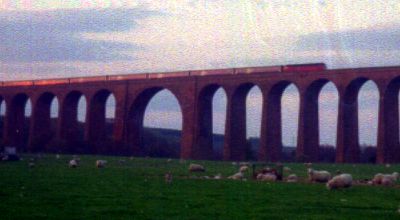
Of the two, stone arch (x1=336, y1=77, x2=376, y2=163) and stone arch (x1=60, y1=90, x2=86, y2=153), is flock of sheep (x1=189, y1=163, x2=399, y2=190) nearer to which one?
stone arch (x1=336, y1=77, x2=376, y2=163)

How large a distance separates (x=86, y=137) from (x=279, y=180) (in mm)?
44919

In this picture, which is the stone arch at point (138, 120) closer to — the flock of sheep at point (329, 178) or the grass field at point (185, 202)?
the flock of sheep at point (329, 178)

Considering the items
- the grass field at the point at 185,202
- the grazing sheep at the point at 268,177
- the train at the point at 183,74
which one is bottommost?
the grass field at the point at 185,202

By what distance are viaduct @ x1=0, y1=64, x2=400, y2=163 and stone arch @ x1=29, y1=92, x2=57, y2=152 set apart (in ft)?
0.31

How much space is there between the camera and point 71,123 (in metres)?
65.6

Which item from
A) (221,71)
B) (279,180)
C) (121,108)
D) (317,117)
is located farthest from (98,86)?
(279,180)

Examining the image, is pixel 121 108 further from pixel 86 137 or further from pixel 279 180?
pixel 279 180

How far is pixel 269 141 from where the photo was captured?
5050 centimetres

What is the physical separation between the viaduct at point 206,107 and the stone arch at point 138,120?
9 cm

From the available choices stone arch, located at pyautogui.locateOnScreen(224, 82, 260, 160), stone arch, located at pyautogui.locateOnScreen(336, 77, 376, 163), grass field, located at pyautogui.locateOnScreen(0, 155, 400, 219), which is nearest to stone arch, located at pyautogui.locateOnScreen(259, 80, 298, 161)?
stone arch, located at pyautogui.locateOnScreen(224, 82, 260, 160)

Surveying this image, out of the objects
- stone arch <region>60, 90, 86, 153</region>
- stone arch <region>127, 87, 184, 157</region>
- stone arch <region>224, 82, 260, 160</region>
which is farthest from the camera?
stone arch <region>60, 90, 86, 153</region>

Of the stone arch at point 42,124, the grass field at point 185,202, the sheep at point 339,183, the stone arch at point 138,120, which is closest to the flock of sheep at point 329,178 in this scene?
the sheep at point 339,183

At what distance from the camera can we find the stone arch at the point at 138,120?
204 feet

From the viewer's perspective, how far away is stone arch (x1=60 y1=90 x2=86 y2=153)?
6394cm
